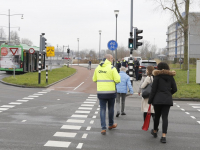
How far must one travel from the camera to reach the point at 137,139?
6680 mm

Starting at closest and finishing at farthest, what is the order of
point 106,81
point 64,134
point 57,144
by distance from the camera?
point 57,144, point 64,134, point 106,81

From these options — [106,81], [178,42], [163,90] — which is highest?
[178,42]

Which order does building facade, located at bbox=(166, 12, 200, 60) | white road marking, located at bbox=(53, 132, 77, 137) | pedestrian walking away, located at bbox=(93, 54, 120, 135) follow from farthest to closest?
building facade, located at bbox=(166, 12, 200, 60) → pedestrian walking away, located at bbox=(93, 54, 120, 135) → white road marking, located at bbox=(53, 132, 77, 137)

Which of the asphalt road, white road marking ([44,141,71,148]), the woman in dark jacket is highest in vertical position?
the woman in dark jacket

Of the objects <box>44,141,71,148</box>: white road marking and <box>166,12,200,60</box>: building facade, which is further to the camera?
<box>166,12,200,60</box>: building facade

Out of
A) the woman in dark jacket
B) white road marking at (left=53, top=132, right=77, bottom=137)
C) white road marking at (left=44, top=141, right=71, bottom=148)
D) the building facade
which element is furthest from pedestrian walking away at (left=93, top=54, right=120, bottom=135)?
the building facade

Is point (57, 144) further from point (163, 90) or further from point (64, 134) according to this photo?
point (163, 90)

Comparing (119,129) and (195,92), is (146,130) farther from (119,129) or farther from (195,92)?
(195,92)

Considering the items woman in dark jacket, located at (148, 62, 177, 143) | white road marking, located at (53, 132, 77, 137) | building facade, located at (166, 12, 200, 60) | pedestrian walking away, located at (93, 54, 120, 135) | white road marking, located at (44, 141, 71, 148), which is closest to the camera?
white road marking, located at (44, 141, 71, 148)

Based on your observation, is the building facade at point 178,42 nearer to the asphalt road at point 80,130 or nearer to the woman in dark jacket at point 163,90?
the asphalt road at point 80,130

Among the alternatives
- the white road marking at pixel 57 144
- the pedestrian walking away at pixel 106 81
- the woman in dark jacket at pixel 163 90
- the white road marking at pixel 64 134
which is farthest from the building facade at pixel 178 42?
the white road marking at pixel 57 144

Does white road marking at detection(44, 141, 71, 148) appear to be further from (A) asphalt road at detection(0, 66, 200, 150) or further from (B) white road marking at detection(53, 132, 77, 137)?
(B) white road marking at detection(53, 132, 77, 137)

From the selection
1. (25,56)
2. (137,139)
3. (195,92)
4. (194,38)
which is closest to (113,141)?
(137,139)

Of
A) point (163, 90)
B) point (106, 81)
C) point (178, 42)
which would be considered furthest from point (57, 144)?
point (178, 42)
